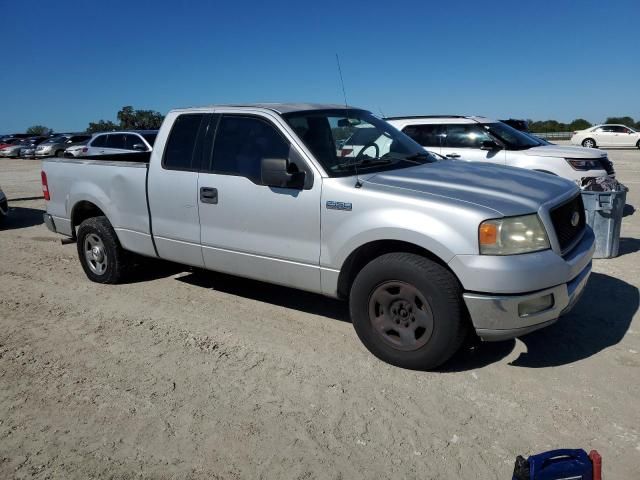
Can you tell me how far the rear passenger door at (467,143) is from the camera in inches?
371

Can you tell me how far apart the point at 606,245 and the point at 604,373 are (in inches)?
130

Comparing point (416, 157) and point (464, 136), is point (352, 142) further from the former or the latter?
point (464, 136)

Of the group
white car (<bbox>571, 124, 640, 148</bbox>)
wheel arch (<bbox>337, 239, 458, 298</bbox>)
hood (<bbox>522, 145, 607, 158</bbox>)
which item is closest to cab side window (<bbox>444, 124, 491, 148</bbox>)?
hood (<bbox>522, 145, 607, 158</bbox>)

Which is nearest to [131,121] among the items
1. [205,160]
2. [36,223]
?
[36,223]

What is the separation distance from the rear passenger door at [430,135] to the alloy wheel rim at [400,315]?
6255 millimetres

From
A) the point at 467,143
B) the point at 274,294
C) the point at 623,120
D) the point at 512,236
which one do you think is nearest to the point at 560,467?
the point at 512,236

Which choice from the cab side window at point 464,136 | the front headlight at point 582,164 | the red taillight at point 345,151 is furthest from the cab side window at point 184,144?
the front headlight at point 582,164

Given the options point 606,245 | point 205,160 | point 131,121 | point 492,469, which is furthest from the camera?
point 131,121

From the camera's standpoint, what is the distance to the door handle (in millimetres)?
4719

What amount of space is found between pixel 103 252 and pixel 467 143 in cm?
638

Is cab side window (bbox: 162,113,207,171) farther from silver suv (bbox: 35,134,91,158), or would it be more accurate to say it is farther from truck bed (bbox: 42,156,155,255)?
silver suv (bbox: 35,134,91,158)

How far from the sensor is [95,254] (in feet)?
20.1

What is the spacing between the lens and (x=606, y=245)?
6.61m

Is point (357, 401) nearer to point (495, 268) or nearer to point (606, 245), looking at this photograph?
point (495, 268)
